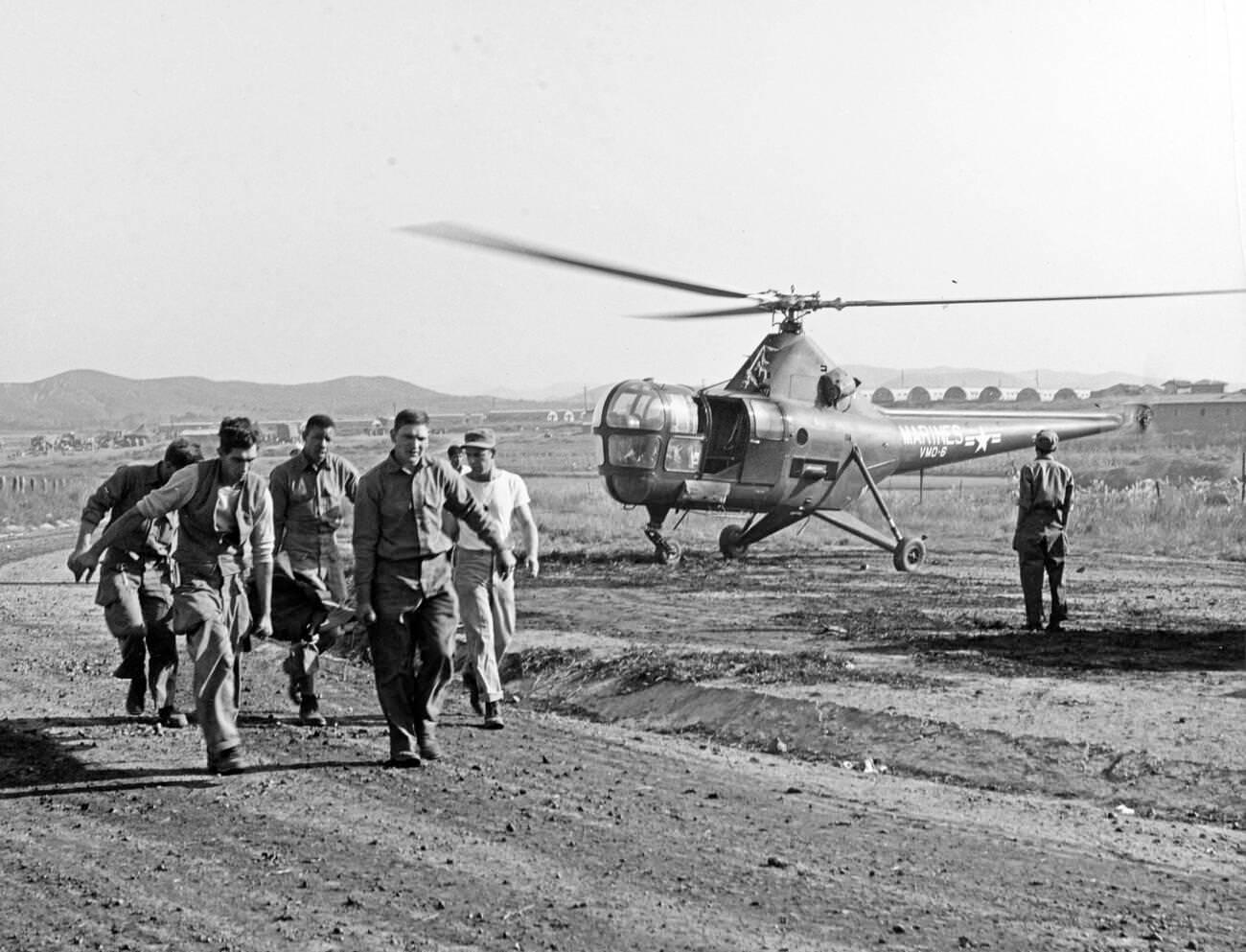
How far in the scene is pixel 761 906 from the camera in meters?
5.76

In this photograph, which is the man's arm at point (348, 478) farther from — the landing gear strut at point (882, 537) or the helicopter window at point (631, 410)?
the landing gear strut at point (882, 537)

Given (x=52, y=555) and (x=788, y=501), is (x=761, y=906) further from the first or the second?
(x=52, y=555)

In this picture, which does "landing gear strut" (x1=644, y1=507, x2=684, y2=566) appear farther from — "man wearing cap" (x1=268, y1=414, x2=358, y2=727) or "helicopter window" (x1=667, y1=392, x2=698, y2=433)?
"man wearing cap" (x1=268, y1=414, x2=358, y2=727)

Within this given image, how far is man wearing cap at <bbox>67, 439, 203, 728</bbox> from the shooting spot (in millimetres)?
9797

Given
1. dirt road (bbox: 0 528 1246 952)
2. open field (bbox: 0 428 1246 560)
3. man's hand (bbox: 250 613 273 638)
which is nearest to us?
dirt road (bbox: 0 528 1246 952)

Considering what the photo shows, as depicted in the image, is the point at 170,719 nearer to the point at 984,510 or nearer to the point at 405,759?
the point at 405,759

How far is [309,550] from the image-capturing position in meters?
9.79

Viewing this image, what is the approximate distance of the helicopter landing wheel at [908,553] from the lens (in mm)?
19766

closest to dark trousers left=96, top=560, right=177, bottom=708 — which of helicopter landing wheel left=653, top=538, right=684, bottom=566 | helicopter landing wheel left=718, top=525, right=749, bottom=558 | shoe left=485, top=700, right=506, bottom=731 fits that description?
shoe left=485, top=700, right=506, bottom=731

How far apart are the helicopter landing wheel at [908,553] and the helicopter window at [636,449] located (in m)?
3.64

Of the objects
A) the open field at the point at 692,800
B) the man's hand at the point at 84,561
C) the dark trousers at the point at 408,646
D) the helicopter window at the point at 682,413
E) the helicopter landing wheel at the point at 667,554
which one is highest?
the helicopter window at the point at 682,413

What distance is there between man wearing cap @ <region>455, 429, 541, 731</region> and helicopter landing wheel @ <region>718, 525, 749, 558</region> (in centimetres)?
1122

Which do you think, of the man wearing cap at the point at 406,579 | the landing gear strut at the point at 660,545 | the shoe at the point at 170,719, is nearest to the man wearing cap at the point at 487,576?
the man wearing cap at the point at 406,579

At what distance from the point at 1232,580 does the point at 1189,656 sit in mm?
6712
